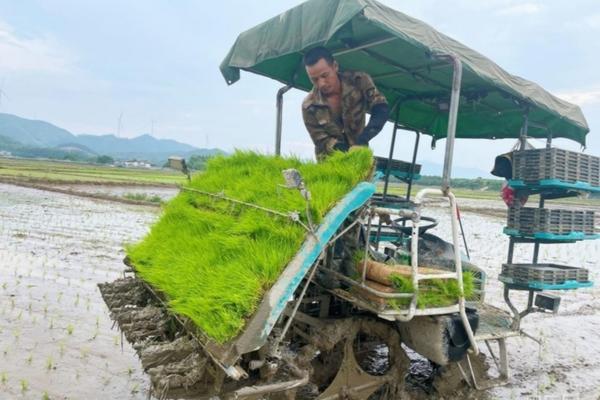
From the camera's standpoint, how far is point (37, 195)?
20.1m

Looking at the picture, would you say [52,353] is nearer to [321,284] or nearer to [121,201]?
[321,284]

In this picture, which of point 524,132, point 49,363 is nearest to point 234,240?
point 49,363

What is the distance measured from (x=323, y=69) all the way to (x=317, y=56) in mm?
132

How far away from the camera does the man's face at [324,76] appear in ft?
13.8

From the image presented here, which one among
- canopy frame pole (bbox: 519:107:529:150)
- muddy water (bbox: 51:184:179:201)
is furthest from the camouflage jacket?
muddy water (bbox: 51:184:179:201)

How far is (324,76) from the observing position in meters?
4.29

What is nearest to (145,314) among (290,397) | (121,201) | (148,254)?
(148,254)

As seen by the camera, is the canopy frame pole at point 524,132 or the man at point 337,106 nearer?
the man at point 337,106

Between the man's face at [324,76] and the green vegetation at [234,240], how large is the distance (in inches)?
36.9

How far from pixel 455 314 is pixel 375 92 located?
7.07ft

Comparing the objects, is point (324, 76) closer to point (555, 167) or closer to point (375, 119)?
point (375, 119)

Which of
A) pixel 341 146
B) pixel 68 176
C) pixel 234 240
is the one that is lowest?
pixel 68 176

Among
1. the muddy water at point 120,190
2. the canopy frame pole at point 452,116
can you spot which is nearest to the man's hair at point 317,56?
the canopy frame pole at point 452,116

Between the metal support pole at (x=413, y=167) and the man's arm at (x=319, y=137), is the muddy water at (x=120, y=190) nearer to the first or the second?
the metal support pole at (x=413, y=167)
